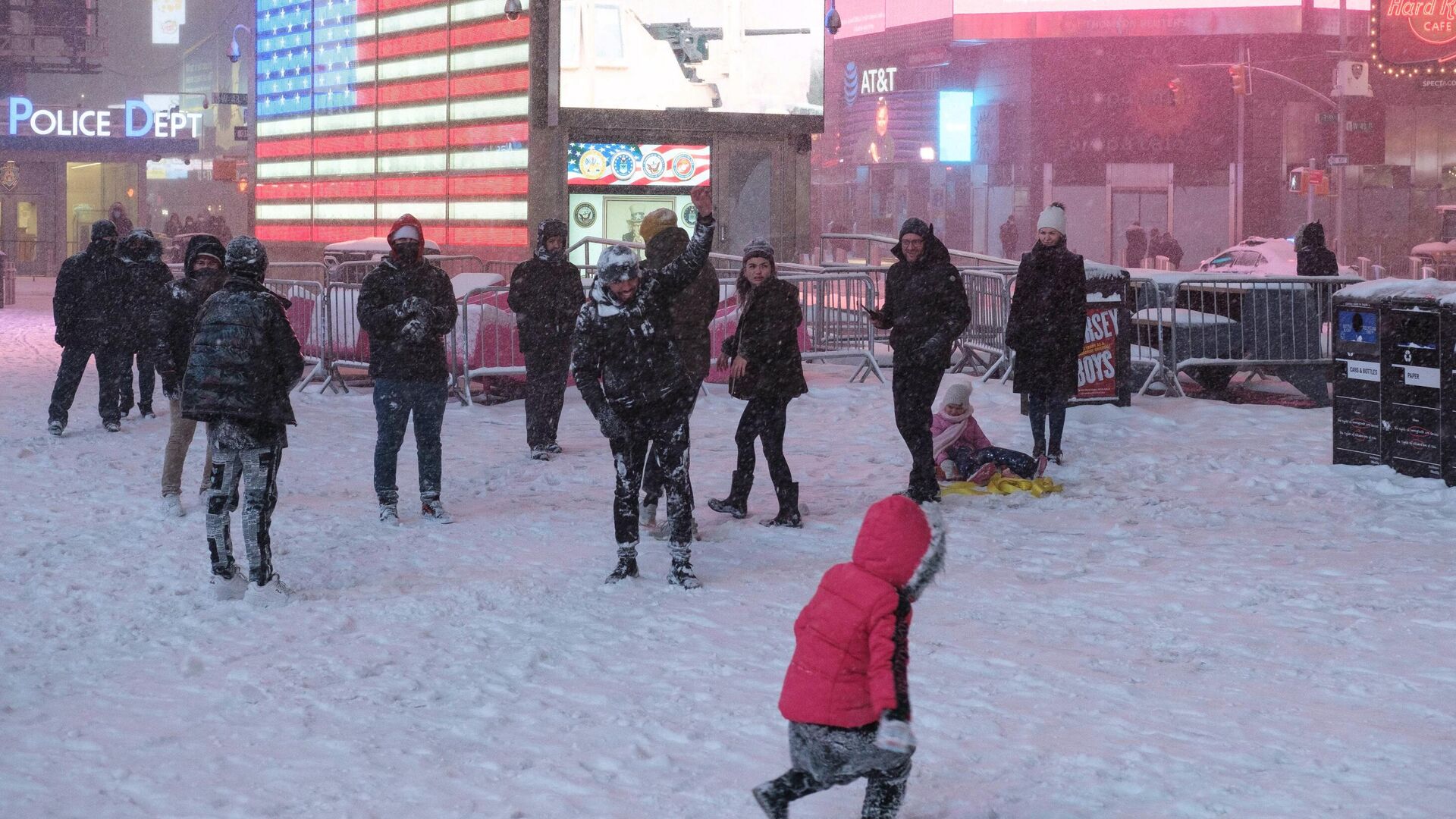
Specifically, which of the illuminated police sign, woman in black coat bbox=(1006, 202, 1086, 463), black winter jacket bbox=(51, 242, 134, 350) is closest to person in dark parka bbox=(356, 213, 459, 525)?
woman in black coat bbox=(1006, 202, 1086, 463)

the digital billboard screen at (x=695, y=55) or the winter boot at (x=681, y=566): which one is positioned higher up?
the digital billboard screen at (x=695, y=55)

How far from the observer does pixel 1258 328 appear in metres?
15.9

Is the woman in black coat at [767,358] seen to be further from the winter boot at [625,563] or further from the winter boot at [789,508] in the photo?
the winter boot at [625,563]

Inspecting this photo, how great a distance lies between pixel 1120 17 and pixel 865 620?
64025 millimetres

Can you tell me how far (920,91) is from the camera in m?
73.4

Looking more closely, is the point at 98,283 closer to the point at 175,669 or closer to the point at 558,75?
the point at 175,669

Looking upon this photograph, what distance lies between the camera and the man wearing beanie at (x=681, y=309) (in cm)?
916

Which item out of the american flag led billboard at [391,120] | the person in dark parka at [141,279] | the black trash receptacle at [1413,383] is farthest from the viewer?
the american flag led billboard at [391,120]

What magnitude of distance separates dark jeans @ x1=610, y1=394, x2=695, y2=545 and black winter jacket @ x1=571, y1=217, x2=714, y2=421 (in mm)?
77

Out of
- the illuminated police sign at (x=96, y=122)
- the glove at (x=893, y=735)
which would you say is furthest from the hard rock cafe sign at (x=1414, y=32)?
the illuminated police sign at (x=96, y=122)

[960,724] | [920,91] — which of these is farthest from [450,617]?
[920,91]

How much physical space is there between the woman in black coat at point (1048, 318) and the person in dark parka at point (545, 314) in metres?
3.46

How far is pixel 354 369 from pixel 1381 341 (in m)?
12.8

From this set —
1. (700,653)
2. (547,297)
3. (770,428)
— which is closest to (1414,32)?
(547,297)
